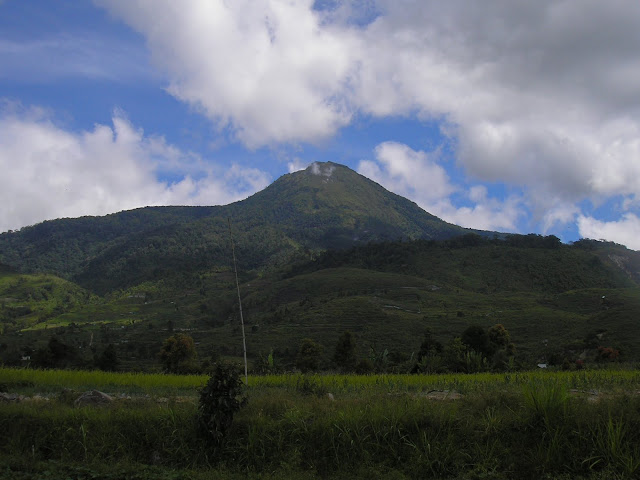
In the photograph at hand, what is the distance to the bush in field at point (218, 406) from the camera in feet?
31.1

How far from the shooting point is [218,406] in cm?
958

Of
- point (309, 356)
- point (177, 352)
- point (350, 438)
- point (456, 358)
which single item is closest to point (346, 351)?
point (309, 356)

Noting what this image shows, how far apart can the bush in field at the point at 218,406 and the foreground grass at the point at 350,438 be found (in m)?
0.30

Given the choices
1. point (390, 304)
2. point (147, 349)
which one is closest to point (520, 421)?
point (147, 349)

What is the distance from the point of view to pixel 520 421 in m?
8.55

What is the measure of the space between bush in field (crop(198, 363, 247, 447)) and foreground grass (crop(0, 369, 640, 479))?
0.30 metres

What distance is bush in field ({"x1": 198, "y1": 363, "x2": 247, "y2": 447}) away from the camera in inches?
373

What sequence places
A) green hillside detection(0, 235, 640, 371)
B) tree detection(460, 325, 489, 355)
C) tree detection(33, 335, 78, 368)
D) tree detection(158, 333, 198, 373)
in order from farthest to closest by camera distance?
green hillside detection(0, 235, 640, 371) < tree detection(158, 333, 198, 373) < tree detection(460, 325, 489, 355) < tree detection(33, 335, 78, 368)

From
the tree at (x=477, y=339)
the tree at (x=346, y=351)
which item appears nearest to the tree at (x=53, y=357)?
the tree at (x=346, y=351)

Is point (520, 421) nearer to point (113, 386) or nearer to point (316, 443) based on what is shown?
point (316, 443)

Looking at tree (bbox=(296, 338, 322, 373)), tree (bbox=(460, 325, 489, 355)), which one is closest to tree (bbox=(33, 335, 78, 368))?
tree (bbox=(296, 338, 322, 373))

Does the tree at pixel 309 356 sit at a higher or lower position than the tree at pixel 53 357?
lower

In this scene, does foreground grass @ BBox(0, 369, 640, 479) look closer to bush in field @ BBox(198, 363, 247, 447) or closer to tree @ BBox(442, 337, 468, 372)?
bush in field @ BBox(198, 363, 247, 447)

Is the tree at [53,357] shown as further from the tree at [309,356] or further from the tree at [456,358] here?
the tree at [456,358]
